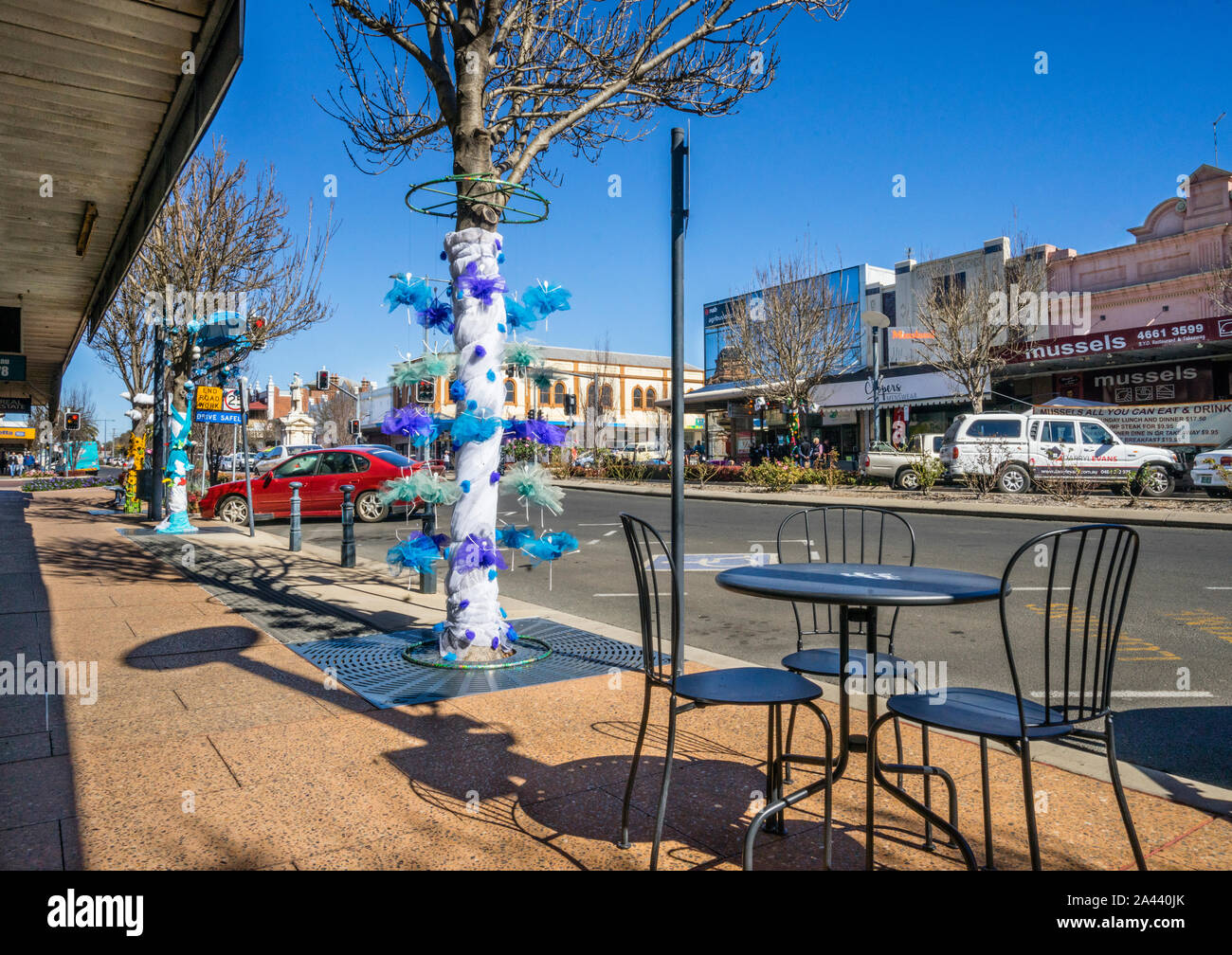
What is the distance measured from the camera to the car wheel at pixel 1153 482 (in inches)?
693

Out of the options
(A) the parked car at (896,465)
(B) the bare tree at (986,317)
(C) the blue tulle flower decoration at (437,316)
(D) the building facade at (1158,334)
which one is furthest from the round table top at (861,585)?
(B) the bare tree at (986,317)

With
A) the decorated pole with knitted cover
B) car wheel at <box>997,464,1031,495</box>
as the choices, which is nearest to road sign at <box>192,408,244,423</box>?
the decorated pole with knitted cover

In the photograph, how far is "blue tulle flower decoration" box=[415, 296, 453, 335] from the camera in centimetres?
566

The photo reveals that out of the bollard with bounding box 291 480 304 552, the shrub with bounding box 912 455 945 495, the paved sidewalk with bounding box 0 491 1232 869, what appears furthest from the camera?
the shrub with bounding box 912 455 945 495

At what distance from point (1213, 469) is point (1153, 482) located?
131 cm

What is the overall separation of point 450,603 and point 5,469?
9122 cm

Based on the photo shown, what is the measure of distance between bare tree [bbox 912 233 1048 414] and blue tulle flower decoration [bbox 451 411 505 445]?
22867 millimetres

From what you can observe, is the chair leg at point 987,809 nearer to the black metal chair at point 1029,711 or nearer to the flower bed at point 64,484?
the black metal chair at point 1029,711

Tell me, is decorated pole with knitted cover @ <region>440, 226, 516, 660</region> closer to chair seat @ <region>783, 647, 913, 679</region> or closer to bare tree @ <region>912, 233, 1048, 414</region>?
chair seat @ <region>783, 647, 913, 679</region>

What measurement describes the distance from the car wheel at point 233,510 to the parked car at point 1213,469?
19.4 m

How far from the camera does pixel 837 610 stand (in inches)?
270

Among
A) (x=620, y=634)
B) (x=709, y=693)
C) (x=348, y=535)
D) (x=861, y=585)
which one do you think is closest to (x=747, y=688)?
(x=709, y=693)

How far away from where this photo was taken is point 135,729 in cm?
407
